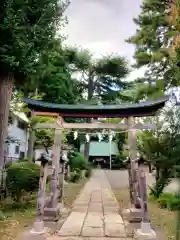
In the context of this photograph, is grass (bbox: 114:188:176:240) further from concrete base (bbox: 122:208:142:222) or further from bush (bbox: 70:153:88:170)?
bush (bbox: 70:153:88:170)

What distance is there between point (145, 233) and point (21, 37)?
21.2ft

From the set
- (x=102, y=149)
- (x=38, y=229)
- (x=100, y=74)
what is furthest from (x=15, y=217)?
(x=102, y=149)

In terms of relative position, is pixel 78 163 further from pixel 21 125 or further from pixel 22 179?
pixel 22 179

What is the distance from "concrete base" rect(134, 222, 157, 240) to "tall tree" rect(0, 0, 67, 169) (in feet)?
16.2

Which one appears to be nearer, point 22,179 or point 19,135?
point 22,179

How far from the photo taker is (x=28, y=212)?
25.1ft

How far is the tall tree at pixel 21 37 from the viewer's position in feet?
27.4

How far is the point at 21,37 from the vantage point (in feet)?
28.0


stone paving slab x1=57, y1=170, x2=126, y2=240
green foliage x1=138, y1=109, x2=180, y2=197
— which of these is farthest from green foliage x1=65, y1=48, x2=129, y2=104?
stone paving slab x1=57, y1=170, x2=126, y2=240

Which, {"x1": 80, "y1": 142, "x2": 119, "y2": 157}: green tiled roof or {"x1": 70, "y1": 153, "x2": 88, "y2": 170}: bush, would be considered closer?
{"x1": 70, "y1": 153, "x2": 88, "y2": 170}: bush

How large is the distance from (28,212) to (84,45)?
23.6 m

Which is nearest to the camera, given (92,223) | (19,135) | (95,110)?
(92,223)

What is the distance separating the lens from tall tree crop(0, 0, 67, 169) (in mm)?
8344

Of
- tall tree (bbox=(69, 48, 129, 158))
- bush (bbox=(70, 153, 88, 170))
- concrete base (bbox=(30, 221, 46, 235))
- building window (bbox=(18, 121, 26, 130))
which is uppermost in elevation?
tall tree (bbox=(69, 48, 129, 158))
